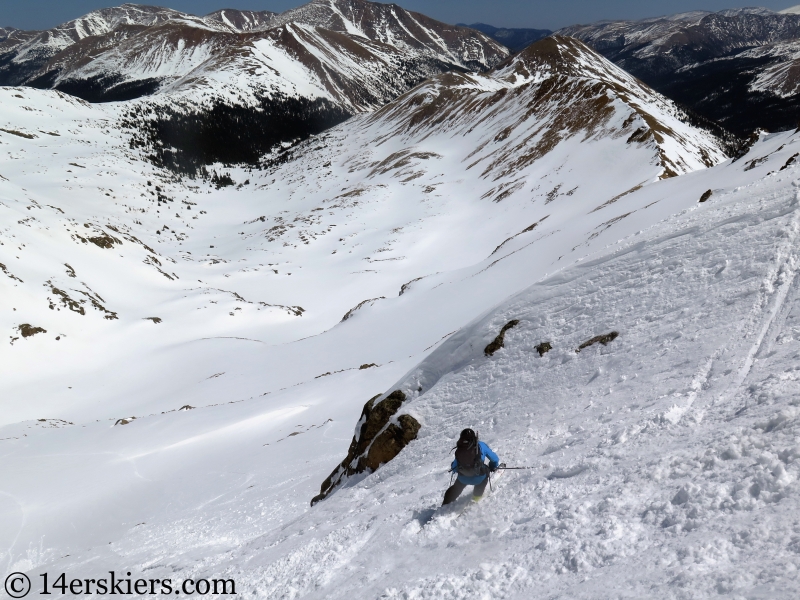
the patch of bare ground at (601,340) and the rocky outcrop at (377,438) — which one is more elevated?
the patch of bare ground at (601,340)

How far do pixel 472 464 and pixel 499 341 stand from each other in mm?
4883

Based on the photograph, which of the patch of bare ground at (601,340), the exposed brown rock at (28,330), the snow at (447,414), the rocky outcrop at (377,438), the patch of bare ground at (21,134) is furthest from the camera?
the patch of bare ground at (21,134)

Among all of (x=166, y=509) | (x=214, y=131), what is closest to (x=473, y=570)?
(x=166, y=509)

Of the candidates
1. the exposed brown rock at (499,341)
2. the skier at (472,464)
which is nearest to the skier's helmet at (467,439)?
the skier at (472,464)

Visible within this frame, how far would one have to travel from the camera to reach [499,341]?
34.4 feet

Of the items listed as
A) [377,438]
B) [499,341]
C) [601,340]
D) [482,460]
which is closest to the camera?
[482,460]

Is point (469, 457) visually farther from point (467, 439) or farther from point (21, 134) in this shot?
point (21, 134)

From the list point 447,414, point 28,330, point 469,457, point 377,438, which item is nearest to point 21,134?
point 28,330

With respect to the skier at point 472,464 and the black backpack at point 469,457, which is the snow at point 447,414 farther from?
the black backpack at point 469,457

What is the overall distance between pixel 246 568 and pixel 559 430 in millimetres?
5359

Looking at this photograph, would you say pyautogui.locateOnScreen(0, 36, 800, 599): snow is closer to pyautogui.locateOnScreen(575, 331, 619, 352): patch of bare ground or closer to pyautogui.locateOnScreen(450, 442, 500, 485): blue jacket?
pyautogui.locateOnScreen(575, 331, 619, 352): patch of bare ground

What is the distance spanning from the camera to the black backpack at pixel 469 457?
5.94 meters

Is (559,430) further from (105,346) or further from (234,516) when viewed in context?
(105,346)

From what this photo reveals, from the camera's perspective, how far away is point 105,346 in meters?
30.7
